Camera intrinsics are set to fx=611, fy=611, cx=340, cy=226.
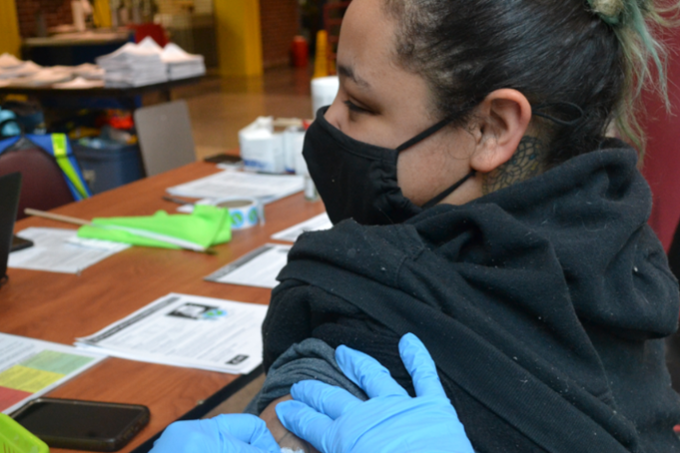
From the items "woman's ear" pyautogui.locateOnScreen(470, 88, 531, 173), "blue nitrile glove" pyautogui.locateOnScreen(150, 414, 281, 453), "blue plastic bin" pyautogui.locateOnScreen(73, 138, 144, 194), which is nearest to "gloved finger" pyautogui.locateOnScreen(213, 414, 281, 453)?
"blue nitrile glove" pyautogui.locateOnScreen(150, 414, 281, 453)

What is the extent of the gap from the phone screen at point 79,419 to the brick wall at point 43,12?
748 cm

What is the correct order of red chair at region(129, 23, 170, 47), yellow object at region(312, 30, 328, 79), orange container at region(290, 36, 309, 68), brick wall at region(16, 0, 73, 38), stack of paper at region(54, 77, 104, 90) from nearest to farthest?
1. stack of paper at region(54, 77, 104, 90)
2. brick wall at region(16, 0, 73, 38)
3. red chair at region(129, 23, 170, 47)
4. yellow object at region(312, 30, 328, 79)
5. orange container at region(290, 36, 309, 68)

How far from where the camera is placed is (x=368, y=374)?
0.74 metres

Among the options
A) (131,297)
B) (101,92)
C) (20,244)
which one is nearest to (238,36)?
(101,92)

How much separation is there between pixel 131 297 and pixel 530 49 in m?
1.00

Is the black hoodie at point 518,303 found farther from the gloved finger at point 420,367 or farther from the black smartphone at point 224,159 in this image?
the black smartphone at point 224,159

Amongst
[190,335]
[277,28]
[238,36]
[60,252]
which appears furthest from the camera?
[277,28]

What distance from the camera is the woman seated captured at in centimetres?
71

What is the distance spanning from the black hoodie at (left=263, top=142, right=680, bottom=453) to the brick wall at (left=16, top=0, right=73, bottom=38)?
779 cm

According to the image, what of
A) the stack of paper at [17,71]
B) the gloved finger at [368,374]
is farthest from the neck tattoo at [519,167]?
the stack of paper at [17,71]

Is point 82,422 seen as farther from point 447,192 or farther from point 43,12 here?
point 43,12

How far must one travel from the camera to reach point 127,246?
1.68 m

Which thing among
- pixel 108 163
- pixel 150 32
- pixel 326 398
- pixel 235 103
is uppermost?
pixel 150 32

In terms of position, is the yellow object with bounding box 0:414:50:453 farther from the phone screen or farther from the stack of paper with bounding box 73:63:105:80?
the stack of paper with bounding box 73:63:105:80
